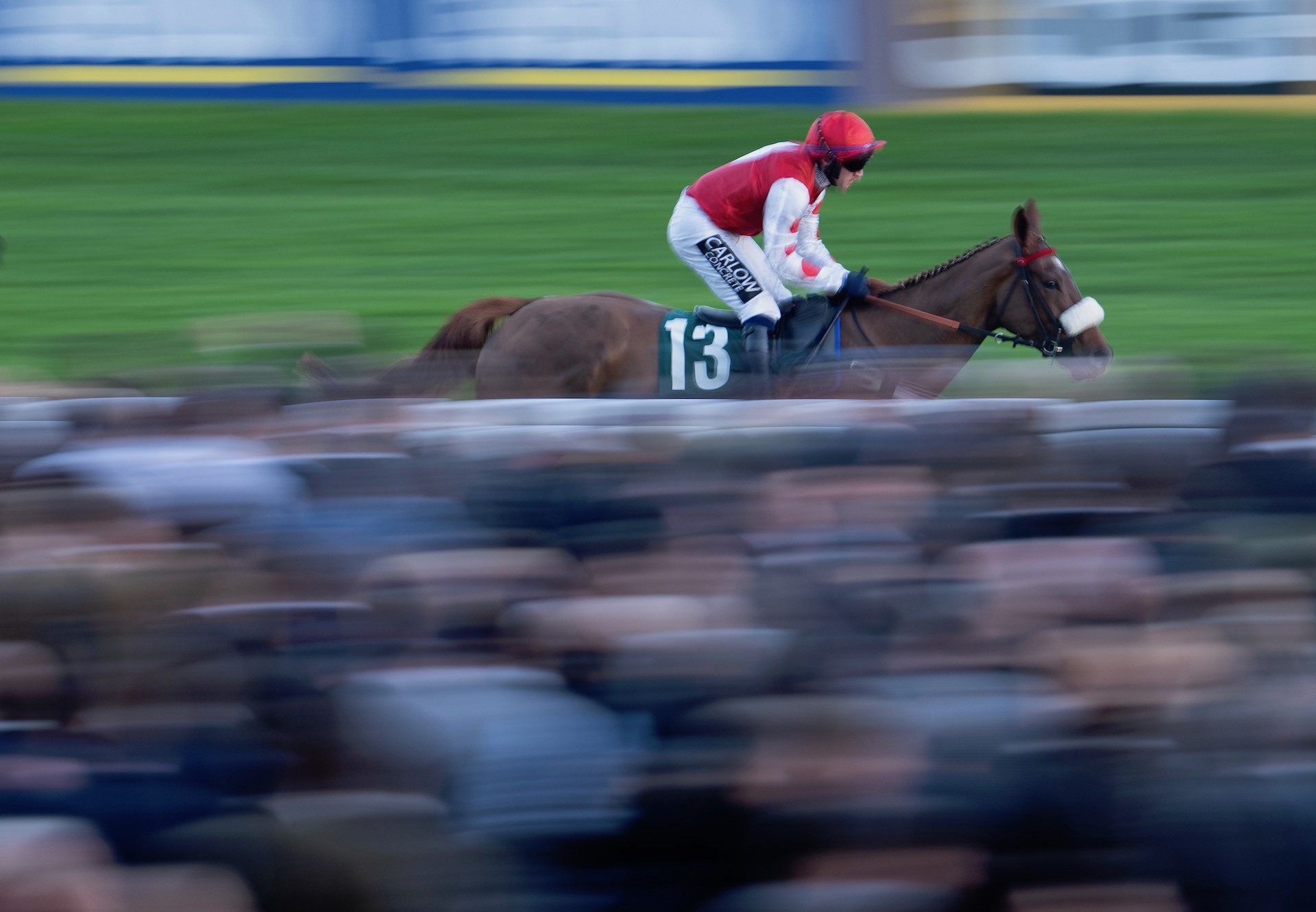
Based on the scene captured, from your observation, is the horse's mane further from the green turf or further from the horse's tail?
the green turf

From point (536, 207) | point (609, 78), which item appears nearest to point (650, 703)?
point (536, 207)

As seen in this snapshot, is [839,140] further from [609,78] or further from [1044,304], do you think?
[609,78]

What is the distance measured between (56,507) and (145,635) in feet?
1.14

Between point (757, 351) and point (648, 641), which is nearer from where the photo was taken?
point (648, 641)

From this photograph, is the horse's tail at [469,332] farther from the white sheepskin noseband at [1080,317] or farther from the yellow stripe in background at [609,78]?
the yellow stripe in background at [609,78]

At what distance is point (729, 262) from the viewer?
7770 mm

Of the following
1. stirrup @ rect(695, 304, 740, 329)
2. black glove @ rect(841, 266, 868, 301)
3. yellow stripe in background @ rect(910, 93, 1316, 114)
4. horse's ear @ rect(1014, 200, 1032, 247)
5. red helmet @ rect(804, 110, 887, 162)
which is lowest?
stirrup @ rect(695, 304, 740, 329)

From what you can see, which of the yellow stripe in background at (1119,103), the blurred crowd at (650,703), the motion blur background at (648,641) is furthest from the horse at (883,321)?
the yellow stripe in background at (1119,103)

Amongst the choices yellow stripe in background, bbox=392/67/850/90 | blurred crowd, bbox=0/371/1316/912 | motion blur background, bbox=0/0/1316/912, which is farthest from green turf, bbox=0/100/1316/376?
blurred crowd, bbox=0/371/1316/912

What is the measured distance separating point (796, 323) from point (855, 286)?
30cm

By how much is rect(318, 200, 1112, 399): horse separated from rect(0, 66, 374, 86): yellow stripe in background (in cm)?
1130

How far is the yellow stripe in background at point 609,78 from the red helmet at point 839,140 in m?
9.91

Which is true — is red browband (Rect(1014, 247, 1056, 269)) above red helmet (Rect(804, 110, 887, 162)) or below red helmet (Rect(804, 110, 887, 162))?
below

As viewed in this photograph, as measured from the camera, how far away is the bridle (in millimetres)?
7426
